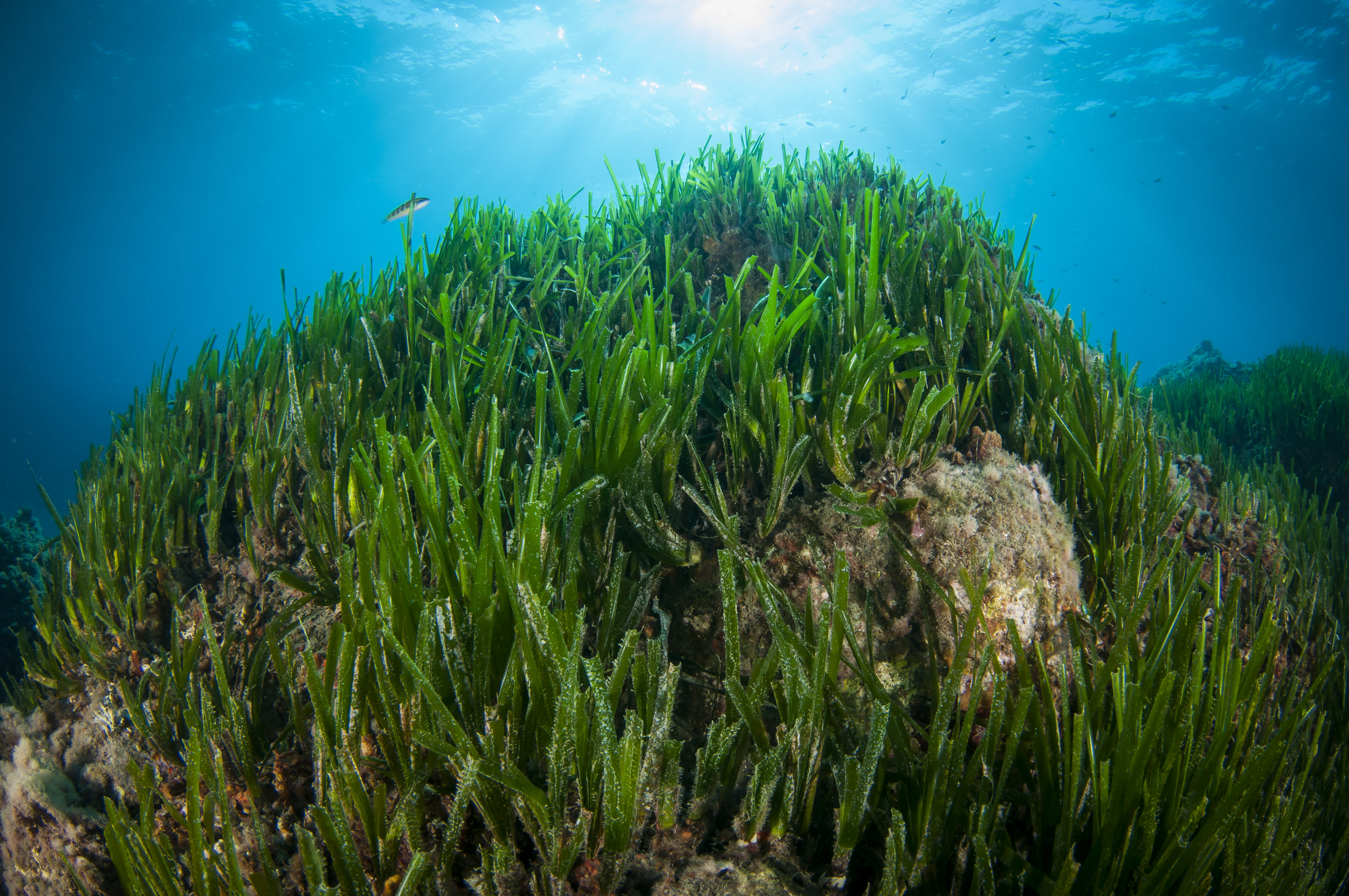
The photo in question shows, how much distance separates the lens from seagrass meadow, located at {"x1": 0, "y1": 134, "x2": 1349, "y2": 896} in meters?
1.03

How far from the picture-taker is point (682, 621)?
167 cm

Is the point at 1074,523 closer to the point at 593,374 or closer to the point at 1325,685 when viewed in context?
the point at 1325,685

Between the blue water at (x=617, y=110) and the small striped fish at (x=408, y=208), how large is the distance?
17.2 metres

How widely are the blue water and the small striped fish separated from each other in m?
17.2

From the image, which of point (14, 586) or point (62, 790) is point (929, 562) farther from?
point (14, 586)

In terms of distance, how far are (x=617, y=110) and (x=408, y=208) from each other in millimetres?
54097

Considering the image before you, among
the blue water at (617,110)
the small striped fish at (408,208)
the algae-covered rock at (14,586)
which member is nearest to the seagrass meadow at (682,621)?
the small striped fish at (408,208)

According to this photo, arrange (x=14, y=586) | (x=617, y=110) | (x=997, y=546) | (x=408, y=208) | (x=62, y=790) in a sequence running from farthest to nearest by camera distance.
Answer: (x=617, y=110)
(x=14, y=586)
(x=408, y=208)
(x=62, y=790)
(x=997, y=546)

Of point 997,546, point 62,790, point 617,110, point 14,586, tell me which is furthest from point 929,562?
point 617,110

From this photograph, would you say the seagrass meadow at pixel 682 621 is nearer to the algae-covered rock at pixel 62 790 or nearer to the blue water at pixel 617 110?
the algae-covered rock at pixel 62 790

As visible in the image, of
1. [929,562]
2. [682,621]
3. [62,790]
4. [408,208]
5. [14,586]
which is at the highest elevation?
[408,208]

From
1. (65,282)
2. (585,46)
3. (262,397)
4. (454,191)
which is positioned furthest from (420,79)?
(65,282)

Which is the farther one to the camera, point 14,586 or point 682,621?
point 14,586

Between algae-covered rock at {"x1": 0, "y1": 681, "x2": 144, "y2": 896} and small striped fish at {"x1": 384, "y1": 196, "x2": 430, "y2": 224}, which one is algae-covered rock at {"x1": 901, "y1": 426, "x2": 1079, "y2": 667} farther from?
small striped fish at {"x1": 384, "y1": 196, "x2": 430, "y2": 224}
